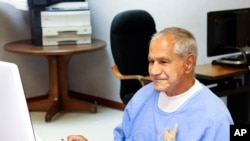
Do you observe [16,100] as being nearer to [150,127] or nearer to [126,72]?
[150,127]

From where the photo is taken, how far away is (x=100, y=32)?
183 inches

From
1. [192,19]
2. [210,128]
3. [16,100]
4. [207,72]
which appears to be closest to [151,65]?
[210,128]

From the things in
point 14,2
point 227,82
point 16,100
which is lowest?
point 227,82

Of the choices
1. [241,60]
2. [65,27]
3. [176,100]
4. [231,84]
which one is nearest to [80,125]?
[65,27]

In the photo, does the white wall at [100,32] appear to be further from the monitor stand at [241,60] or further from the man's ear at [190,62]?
the man's ear at [190,62]

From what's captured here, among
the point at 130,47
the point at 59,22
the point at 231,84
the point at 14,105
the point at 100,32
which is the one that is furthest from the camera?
the point at 100,32

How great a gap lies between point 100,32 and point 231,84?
171cm

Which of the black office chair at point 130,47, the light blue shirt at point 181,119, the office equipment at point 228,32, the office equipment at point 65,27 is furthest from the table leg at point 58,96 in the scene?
the light blue shirt at point 181,119

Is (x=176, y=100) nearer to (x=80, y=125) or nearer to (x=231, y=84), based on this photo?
(x=231, y=84)

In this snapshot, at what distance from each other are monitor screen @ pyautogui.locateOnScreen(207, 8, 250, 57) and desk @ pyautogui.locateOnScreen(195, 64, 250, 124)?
0.51 ft

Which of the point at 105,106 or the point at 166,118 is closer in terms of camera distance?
the point at 166,118

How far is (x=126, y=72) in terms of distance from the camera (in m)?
3.50

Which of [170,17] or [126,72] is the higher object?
[170,17]

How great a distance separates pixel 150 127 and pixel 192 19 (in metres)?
2.44
